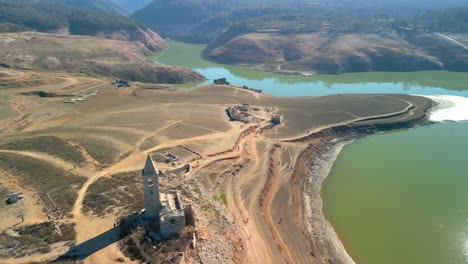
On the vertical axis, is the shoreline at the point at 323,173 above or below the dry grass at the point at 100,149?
below

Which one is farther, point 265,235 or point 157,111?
point 157,111

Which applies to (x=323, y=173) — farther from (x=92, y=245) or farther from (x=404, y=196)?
(x=92, y=245)

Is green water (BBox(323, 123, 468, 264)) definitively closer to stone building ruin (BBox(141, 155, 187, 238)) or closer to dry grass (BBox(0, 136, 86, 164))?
stone building ruin (BBox(141, 155, 187, 238))

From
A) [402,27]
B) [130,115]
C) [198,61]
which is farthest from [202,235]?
[402,27]

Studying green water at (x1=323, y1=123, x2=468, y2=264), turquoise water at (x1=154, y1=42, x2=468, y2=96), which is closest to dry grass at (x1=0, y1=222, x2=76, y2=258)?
A: green water at (x1=323, y1=123, x2=468, y2=264)

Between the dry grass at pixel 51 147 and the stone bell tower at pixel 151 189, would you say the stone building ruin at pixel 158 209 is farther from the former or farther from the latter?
the dry grass at pixel 51 147

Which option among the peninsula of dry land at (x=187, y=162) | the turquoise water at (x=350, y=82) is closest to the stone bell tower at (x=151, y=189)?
the peninsula of dry land at (x=187, y=162)

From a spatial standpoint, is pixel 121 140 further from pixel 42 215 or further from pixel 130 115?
pixel 42 215

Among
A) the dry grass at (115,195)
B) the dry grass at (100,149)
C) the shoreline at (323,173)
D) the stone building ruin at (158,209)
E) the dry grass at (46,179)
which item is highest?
the stone building ruin at (158,209)
